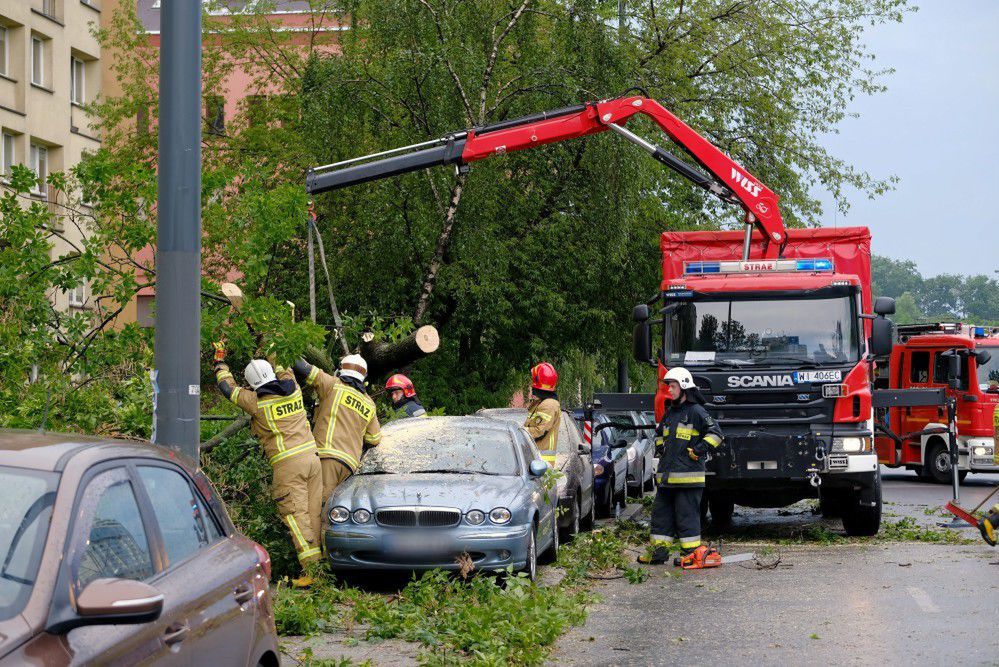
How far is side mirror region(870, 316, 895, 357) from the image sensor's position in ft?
46.3

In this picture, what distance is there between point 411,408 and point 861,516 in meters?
5.12

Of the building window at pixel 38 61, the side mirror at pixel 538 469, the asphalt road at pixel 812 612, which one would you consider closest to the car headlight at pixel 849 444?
the asphalt road at pixel 812 612

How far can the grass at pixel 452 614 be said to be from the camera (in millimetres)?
8328

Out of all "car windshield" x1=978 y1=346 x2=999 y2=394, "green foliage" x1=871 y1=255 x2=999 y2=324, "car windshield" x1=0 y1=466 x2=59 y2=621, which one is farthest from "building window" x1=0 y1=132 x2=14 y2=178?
"green foliage" x1=871 y1=255 x2=999 y2=324

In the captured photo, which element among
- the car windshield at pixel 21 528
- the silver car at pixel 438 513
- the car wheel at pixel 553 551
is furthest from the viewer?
the car wheel at pixel 553 551

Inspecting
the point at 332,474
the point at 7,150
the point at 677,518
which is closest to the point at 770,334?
the point at 677,518

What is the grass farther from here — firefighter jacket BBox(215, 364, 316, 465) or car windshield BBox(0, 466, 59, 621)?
car windshield BBox(0, 466, 59, 621)

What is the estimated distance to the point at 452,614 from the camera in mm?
9242

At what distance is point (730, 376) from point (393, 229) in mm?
7646

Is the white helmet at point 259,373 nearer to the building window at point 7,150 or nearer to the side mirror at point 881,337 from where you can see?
the side mirror at point 881,337

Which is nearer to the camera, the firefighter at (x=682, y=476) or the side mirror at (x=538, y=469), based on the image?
the side mirror at (x=538, y=469)

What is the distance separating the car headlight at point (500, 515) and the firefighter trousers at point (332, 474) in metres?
1.57

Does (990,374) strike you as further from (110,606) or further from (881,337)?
(110,606)

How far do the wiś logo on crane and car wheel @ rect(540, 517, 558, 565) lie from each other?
6.07 metres
